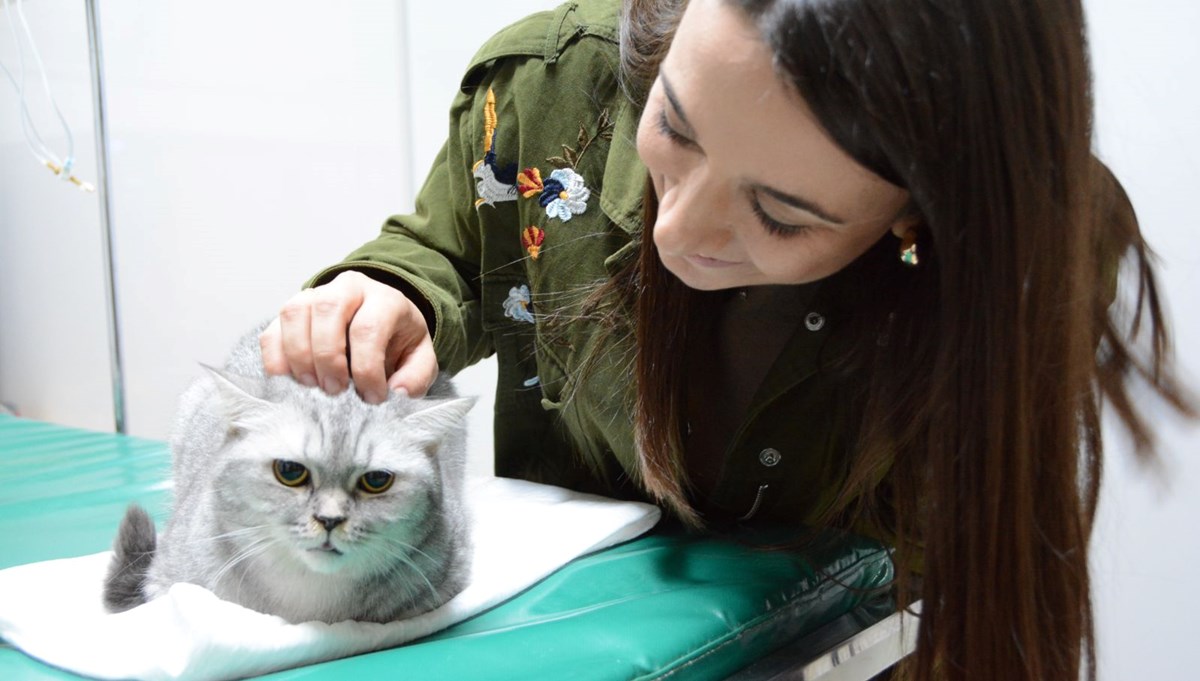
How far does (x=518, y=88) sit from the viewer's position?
3.46 feet

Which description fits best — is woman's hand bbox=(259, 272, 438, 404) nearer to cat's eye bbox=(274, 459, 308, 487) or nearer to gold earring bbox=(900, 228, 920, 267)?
cat's eye bbox=(274, 459, 308, 487)

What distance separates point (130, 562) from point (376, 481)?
29 centimetres

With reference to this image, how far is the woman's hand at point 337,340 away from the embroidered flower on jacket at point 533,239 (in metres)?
0.23

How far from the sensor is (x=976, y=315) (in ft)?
2.23

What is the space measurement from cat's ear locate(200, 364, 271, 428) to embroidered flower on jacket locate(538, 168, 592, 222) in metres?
0.39

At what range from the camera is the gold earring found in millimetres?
739

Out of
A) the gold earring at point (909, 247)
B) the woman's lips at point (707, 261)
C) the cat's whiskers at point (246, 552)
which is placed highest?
the gold earring at point (909, 247)

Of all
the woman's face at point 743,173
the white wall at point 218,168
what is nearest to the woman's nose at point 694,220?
the woman's face at point 743,173

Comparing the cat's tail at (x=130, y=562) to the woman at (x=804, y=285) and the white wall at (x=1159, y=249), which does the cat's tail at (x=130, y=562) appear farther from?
the white wall at (x=1159, y=249)

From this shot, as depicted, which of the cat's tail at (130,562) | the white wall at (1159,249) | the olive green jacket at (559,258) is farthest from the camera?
the white wall at (1159,249)

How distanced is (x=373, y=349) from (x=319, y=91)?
156cm

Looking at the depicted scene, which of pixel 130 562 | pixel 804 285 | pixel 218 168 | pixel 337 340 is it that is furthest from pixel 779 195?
pixel 218 168

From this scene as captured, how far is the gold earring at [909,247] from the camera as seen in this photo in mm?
739

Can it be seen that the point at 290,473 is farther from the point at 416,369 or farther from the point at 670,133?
the point at 670,133
